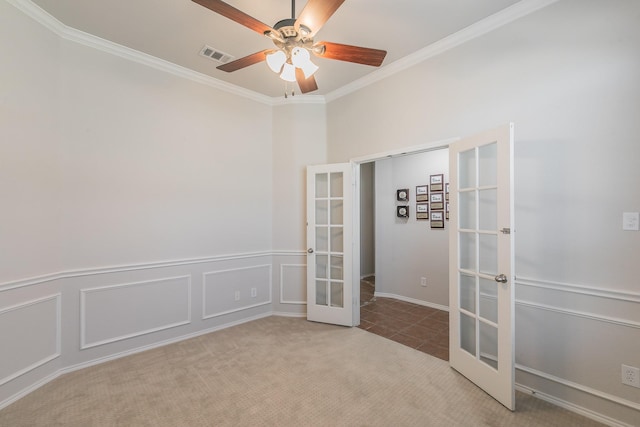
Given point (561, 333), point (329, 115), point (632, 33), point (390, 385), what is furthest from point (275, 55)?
point (561, 333)

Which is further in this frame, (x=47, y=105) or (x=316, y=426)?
(x=47, y=105)

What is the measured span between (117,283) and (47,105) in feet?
5.66

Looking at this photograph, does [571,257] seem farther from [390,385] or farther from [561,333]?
[390,385]

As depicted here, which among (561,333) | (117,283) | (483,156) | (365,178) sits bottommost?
(561,333)

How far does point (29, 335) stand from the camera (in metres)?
2.20

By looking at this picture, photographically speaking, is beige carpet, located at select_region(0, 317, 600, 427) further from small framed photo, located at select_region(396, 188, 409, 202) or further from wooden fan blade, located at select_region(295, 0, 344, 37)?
wooden fan blade, located at select_region(295, 0, 344, 37)

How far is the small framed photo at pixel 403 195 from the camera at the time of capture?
4.64m

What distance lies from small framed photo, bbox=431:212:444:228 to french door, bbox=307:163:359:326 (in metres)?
1.65

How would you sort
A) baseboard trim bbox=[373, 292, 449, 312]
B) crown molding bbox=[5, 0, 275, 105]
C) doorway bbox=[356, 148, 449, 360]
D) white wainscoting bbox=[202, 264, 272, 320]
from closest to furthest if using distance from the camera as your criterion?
1. crown molding bbox=[5, 0, 275, 105]
2. white wainscoting bbox=[202, 264, 272, 320]
3. doorway bbox=[356, 148, 449, 360]
4. baseboard trim bbox=[373, 292, 449, 312]

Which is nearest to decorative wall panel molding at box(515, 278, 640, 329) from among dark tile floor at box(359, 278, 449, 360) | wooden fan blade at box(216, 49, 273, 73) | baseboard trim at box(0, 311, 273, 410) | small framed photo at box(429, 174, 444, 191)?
dark tile floor at box(359, 278, 449, 360)

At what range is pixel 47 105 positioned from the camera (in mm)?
2379

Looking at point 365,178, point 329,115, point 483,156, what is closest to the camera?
point 483,156

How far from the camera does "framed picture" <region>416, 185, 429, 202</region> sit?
14.5ft

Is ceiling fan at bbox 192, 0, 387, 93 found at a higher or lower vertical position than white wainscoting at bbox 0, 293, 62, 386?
higher
